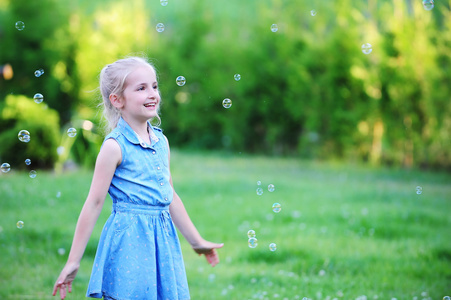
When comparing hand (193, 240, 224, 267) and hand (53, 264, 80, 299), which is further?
hand (193, 240, 224, 267)

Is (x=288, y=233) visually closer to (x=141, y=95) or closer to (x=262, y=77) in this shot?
(x=141, y=95)

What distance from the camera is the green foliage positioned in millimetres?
10398

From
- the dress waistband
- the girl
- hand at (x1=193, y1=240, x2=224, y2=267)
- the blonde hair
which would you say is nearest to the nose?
the girl

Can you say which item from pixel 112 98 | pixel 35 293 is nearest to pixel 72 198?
pixel 35 293

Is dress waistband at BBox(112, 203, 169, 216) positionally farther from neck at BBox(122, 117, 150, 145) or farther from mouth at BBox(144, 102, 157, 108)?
mouth at BBox(144, 102, 157, 108)

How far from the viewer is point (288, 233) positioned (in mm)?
6586

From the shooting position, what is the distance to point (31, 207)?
25.8ft

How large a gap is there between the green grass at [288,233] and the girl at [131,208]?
168cm

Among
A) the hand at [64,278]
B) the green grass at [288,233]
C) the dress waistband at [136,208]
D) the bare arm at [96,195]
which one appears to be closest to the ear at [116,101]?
the bare arm at [96,195]

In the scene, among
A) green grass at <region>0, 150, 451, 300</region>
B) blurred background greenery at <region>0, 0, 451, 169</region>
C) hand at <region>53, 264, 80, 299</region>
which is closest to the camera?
hand at <region>53, 264, 80, 299</region>

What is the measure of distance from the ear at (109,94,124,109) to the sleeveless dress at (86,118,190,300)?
77mm

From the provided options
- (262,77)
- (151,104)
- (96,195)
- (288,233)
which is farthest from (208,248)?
(262,77)

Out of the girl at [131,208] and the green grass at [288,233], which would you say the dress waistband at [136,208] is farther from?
the green grass at [288,233]

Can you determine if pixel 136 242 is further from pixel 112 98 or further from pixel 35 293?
pixel 35 293
